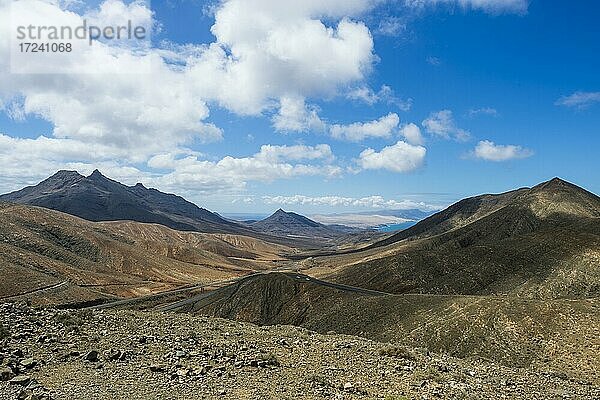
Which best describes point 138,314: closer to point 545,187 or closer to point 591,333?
point 591,333

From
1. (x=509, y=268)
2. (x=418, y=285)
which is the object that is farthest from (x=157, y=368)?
(x=509, y=268)

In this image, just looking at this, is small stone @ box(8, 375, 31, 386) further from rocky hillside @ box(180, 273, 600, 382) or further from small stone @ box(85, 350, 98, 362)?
rocky hillside @ box(180, 273, 600, 382)

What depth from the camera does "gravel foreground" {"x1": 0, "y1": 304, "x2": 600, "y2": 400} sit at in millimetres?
16756

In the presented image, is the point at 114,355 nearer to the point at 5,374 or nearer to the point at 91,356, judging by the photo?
the point at 91,356

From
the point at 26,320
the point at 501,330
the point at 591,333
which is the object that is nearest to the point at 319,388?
the point at 26,320

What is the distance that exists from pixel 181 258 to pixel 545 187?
147 metres

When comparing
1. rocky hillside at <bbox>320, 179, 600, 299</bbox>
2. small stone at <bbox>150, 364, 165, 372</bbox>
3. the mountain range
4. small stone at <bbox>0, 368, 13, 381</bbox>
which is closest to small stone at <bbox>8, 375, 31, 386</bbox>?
small stone at <bbox>0, 368, 13, 381</bbox>

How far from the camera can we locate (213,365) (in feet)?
64.3

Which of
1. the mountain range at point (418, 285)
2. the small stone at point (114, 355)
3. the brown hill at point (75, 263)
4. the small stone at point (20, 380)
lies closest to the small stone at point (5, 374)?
the small stone at point (20, 380)

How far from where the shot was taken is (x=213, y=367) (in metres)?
19.2

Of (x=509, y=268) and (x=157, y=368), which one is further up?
(x=157, y=368)

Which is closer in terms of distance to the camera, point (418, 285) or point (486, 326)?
point (486, 326)

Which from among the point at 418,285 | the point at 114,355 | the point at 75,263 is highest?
the point at 114,355

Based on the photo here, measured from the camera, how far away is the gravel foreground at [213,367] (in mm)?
16756
